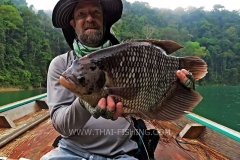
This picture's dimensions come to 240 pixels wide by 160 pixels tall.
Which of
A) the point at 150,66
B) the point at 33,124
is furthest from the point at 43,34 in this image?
the point at 150,66

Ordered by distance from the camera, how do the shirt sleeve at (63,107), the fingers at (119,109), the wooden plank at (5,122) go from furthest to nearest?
the wooden plank at (5,122) < the shirt sleeve at (63,107) < the fingers at (119,109)

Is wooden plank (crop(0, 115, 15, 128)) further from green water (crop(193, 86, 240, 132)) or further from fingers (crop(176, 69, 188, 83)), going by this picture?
green water (crop(193, 86, 240, 132))

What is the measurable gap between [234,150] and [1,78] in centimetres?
3301

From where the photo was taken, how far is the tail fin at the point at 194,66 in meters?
1.62

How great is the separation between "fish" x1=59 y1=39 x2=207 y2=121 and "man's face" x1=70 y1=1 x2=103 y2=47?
63 centimetres

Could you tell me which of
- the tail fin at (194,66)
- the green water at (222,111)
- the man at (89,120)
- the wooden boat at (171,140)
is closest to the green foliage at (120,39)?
the green water at (222,111)

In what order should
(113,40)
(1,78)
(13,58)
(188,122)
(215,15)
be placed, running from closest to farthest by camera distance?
(113,40) < (188,122) < (1,78) < (13,58) < (215,15)

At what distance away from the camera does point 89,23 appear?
6.60ft

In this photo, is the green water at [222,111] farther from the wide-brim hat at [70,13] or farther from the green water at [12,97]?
the green water at [12,97]

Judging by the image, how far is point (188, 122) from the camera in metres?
4.38

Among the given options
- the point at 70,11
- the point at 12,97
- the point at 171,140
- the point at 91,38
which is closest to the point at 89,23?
the point at 91,38

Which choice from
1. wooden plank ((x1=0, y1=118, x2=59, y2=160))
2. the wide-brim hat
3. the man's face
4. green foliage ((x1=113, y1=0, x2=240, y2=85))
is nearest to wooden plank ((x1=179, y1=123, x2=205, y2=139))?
wooden plank ((x1=0, y1=118, x2=59, y2=160))

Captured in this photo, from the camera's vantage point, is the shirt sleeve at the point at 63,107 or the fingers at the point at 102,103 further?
the shirt sleeve at the point at 63,107

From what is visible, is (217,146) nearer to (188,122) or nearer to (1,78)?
(188,122)
